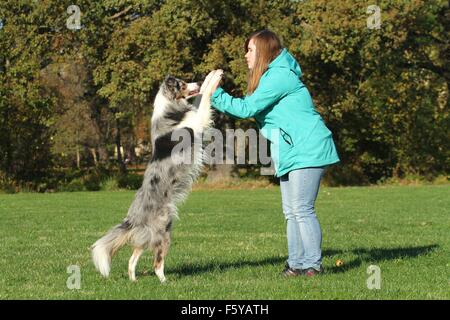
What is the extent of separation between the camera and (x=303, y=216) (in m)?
7.88

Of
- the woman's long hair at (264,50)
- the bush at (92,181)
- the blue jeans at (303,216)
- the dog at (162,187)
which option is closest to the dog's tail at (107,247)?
the dog at (162,187)

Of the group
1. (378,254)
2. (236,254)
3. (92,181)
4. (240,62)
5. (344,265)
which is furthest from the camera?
(92,181)

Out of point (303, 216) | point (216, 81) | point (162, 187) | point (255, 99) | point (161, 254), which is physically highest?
point (216, 81)

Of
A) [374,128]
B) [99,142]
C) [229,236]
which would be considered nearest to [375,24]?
[374,128]

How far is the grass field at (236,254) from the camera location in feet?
23.7

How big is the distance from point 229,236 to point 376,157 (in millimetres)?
22507

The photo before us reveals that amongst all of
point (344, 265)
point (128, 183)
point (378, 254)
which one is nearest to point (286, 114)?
point (344, 265)

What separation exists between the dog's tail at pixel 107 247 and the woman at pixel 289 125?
1.70m

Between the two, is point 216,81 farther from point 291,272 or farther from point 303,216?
point 291,272

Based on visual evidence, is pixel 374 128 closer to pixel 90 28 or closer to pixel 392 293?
pixel 90 28

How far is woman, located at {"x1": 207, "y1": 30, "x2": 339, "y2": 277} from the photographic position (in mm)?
7652

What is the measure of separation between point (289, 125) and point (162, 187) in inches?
59.7

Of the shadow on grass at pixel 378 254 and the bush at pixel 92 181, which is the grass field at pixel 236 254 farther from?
the bush at pixel 92 181

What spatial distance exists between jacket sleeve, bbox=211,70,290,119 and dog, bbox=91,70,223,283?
0.77 ft
